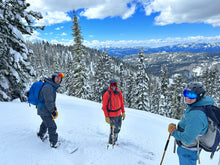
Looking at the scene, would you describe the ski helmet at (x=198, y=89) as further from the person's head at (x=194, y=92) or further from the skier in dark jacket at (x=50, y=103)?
the skier in dark jacket at (x=50, y=103)

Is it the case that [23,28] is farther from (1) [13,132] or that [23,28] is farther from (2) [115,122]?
(2) [115,122]

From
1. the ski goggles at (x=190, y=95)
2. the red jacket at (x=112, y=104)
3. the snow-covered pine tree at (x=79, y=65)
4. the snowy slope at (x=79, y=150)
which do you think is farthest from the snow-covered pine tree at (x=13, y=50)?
the snow-covered pine tree at (x=79, y=65)

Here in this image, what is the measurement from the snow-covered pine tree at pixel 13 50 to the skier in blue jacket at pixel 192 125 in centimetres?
1001

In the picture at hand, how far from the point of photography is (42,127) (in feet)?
14.5

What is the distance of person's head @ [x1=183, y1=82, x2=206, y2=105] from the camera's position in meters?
2.64

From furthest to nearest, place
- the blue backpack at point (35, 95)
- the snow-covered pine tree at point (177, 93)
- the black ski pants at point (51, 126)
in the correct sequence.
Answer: the snow-covered pine tree at point (177, 93)
the black ski pants at point (51, 126)
the blue backpack at point (35, 95)

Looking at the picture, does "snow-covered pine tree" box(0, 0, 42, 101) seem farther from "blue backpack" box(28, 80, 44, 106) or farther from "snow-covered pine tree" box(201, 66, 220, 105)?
"snow-covered pine tree" box(201, 66, 220, 105)

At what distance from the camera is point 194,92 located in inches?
104

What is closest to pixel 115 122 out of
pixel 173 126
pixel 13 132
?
pixel 173 126

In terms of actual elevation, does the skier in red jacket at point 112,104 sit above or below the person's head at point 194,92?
below

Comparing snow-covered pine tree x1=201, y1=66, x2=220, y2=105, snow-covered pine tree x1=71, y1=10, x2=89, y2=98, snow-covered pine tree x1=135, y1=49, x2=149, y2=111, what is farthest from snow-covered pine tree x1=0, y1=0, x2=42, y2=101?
snow-covered pine tree x1=201, y1=66, x2=220, y2=105

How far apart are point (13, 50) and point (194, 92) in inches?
416

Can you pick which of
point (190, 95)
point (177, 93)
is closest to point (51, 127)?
point (190, 95)

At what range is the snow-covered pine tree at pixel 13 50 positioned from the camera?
8.53 m
